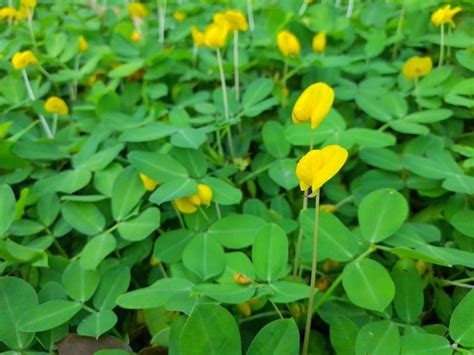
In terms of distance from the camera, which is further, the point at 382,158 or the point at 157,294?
the point at 382,158

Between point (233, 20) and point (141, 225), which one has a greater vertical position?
point (233, 20)

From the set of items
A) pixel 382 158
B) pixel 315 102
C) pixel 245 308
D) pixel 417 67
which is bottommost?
pixel 245 308

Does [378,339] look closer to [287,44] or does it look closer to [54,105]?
[287,44]

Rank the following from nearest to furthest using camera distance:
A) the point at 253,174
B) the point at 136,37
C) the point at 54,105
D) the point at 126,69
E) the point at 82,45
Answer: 1. the point at 253,174
2. the point at 54,105
3. the point at 126,69
4. the point at 82,45
5. the point at 136,37

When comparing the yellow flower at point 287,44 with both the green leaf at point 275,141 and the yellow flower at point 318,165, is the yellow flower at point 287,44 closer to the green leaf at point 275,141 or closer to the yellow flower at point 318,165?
the green leaf at point 275,141

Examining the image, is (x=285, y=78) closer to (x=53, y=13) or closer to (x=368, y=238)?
(x=368, y=238)

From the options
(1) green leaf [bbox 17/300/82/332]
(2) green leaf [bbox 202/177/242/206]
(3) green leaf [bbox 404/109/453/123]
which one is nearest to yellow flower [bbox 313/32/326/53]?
(3) green leaf [bbox 404/109/453/123]

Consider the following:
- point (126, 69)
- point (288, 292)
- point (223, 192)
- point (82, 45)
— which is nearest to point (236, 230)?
point (223, 192)
